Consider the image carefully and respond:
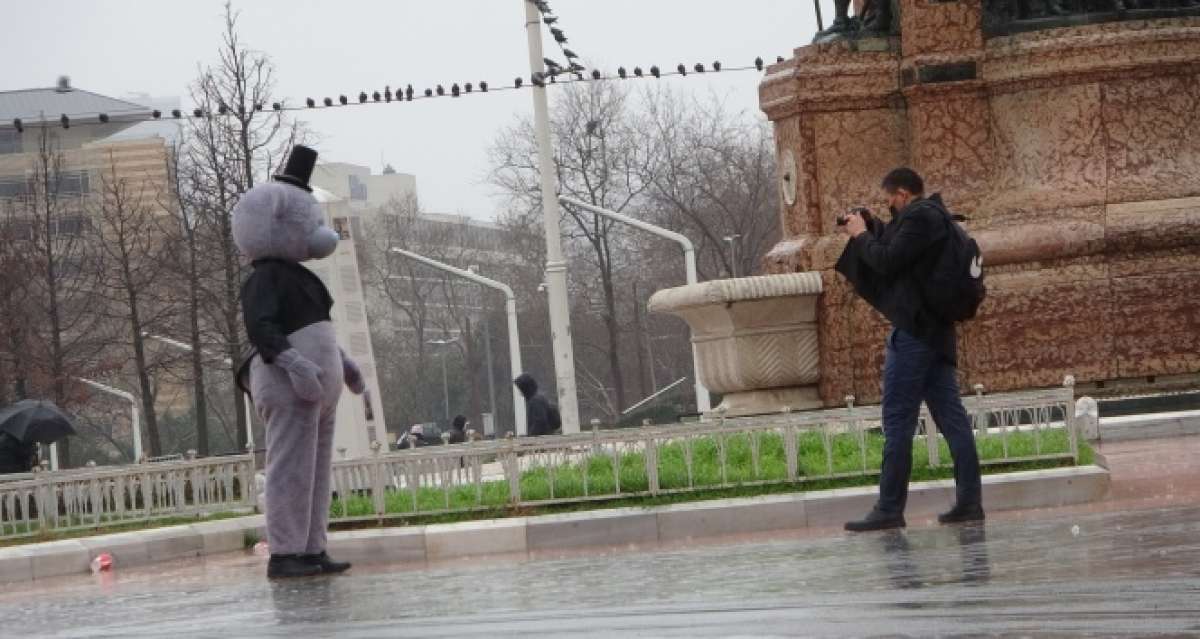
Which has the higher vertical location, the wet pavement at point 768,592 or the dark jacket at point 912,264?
the dark jacket at point 912,264

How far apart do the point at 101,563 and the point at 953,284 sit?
7464 millimetres

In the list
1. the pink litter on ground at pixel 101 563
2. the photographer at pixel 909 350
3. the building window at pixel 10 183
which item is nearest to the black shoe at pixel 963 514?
the photographer at pixel 909 350

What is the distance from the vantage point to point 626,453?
14.4 meters

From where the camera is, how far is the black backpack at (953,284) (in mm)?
11930

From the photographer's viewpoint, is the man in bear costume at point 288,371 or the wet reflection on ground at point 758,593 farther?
the man in bear costume at point 288,371

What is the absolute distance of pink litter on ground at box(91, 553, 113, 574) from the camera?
17.1 metres

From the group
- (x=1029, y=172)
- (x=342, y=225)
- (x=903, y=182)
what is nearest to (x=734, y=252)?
(x=342, y=225)

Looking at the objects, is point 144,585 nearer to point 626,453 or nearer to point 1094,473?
point 626,453

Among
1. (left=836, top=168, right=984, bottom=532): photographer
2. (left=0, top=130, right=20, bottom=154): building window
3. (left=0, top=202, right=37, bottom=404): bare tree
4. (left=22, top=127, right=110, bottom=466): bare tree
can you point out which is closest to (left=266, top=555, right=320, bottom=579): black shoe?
(left=836, top=168, right=984, bottom=532): photographer

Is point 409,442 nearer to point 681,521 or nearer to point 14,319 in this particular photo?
point 681,521

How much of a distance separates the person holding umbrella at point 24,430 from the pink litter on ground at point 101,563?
13.5 metres

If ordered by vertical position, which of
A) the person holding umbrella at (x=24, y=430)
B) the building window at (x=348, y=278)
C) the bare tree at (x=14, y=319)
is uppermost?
the bare tree at (x=14, y=319)

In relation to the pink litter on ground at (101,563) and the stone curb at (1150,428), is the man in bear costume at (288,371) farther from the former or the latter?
the stone curb at (1150,428)

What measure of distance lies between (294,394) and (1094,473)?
4390mm
